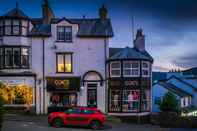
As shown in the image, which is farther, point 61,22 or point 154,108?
point 154,108

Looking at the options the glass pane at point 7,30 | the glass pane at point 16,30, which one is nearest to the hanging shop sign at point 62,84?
the glass pane at point 16,30

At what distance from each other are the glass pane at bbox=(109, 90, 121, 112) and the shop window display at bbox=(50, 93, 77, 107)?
3.98 m

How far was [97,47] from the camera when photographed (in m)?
46.1

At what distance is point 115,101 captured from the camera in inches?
1786

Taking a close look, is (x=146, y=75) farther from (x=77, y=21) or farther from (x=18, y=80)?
(x=18, y=80)

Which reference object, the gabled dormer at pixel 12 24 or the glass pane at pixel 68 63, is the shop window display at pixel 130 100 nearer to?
the glass pane at pixel 68 63

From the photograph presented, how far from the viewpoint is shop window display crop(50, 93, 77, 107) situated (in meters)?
46.2

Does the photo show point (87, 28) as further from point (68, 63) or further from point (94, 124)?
point (94, 124)

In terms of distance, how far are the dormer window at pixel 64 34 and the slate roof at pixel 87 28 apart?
2.88 ft

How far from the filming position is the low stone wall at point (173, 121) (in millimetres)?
44500

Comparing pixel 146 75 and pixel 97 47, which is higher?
pixel 97 47

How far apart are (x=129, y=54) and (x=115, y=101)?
209 inches

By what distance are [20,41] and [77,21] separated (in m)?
7.09

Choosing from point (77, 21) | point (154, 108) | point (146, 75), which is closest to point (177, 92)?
point (154, 108)
